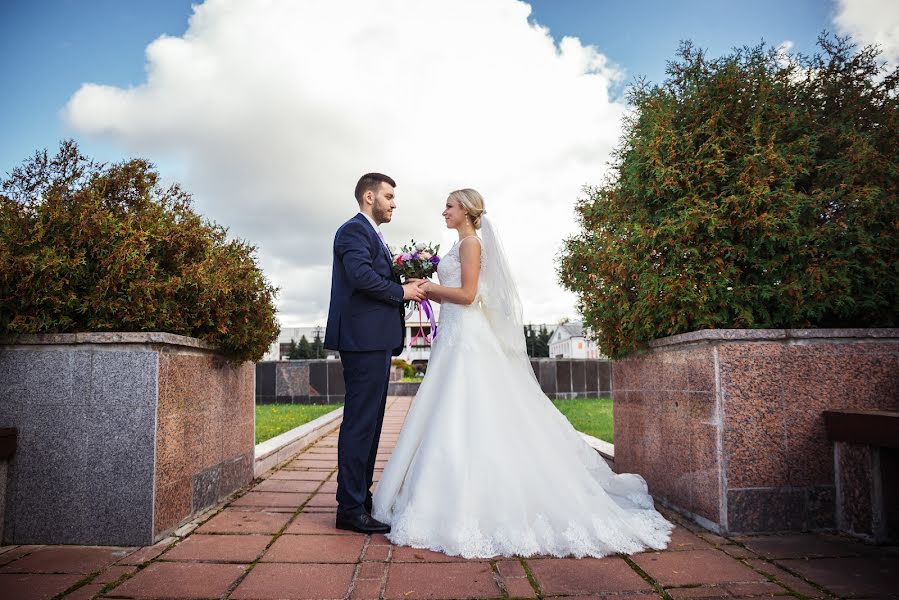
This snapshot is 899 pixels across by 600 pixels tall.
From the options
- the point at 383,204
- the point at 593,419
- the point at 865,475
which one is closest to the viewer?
the point at 865,475

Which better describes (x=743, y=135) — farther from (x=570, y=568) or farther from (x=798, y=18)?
(x=570, y=568)

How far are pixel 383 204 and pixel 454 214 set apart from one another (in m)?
0.52

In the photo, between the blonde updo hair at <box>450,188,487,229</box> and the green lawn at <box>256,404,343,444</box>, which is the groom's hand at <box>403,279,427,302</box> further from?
the green lawn at <box>256,404,343,444</box>

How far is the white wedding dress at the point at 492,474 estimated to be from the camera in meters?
3.15

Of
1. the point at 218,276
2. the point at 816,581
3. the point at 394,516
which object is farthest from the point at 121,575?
the point at 816,581

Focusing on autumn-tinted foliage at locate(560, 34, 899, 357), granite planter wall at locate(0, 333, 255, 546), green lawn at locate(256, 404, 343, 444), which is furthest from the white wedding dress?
green lawn at locate(256, 404, 343, 444)

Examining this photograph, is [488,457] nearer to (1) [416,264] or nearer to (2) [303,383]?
(1) [416,264]

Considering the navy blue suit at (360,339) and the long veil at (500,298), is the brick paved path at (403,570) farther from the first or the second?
the long veil at (500,298)

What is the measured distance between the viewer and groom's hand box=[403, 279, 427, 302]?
12.4 ft

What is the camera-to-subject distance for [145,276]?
3.41 metres

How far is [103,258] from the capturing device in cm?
330

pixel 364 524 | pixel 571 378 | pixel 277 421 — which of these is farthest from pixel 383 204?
pixel 571 378

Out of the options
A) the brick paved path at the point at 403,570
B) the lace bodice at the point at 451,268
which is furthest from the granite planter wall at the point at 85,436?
the lace bodice at the point at 451,268

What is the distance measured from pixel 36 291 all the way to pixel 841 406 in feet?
15.2
